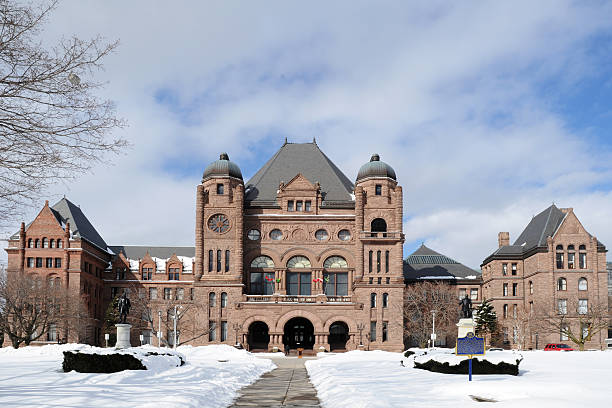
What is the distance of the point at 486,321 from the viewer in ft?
245

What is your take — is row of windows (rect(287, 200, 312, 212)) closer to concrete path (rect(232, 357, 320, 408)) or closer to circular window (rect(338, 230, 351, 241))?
circular window (rect(338, 230, 351, 241))

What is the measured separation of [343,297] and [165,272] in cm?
2720

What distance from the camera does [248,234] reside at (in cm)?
7512

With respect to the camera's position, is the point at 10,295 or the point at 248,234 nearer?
the point at 10,295

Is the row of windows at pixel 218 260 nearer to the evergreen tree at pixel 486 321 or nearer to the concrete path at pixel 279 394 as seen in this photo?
the evergreen tree at pixel 486 321

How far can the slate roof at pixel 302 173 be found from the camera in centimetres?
7744

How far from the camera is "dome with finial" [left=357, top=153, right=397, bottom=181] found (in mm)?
75125

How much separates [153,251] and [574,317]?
55.7 meters

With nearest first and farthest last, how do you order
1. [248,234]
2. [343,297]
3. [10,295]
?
[10,295]
[343,297]
[248,234]

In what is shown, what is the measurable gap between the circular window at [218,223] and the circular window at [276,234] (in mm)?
5479

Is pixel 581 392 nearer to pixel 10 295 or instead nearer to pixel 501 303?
pixel 10 295

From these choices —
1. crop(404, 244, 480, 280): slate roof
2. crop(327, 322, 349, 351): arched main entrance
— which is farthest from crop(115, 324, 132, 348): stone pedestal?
crop(404, 244, 480, 280): slate roof

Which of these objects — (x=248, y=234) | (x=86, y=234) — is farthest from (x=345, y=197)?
(x=86, y=234)

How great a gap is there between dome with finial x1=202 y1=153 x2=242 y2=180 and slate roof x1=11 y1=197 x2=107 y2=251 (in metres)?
17.3
